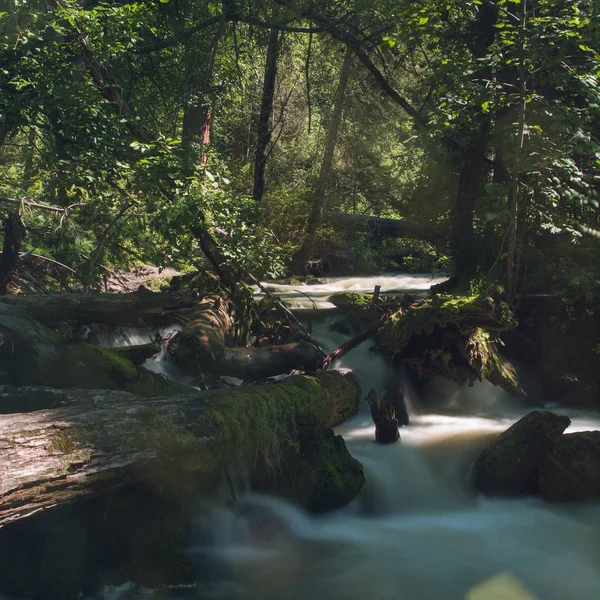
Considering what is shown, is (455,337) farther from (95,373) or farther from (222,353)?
(95,373)

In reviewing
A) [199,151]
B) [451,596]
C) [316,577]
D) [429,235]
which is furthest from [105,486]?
[429,235]

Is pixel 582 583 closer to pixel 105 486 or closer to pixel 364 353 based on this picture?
pixel 105 486

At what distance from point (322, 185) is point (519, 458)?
399 inches

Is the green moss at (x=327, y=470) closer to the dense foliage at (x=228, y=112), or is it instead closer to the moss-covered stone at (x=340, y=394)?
the moss-covered stone at (x=340, y=394)

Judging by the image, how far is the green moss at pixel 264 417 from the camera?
16.6 ft

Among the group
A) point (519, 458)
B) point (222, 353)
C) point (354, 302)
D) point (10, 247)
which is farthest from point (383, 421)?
point (10, 247)

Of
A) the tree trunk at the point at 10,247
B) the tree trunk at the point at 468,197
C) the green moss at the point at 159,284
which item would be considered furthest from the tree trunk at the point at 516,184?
Result: the green moss at the point at 159,284

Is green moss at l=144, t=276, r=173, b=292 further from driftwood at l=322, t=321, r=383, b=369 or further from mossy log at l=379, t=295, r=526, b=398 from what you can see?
mossy log at l=379, t=295, r=526, b=398

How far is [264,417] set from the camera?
223 inches

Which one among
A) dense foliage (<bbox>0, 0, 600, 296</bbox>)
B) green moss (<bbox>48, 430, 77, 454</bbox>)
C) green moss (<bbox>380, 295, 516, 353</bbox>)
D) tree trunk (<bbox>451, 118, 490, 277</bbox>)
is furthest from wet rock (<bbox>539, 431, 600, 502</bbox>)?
green moss (<bbox>48, 430, 77, 454</bbox>)

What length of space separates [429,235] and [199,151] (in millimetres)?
4790

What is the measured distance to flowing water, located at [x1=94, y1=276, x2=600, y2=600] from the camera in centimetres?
505

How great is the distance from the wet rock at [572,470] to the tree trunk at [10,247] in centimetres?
682

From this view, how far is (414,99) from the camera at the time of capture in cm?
1239
